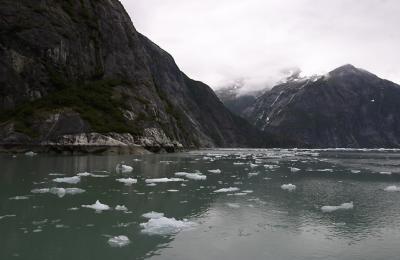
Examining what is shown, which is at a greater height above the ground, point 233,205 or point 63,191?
point 63,191

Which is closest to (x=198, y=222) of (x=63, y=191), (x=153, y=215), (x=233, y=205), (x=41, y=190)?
(x=153, y=215)

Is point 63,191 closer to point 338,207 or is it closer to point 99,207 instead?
point 99,207

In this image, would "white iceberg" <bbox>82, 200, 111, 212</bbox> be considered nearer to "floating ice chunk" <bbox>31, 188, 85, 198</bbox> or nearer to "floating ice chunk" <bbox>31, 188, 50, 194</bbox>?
"floating ice chunk" <bbox>31, 188, 85, 198</bbox>

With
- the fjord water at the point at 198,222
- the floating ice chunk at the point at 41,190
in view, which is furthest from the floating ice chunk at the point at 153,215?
the floating ice chunk at the point at 41,190

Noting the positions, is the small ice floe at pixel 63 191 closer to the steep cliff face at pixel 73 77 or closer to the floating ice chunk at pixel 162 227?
the floating ice chunk at pixel 162 227

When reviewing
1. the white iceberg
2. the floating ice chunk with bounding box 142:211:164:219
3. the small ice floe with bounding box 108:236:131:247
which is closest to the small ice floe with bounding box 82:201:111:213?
the white iceberg

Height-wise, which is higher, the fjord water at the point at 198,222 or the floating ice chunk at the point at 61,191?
the floating ice chunk at the point at 61,191
